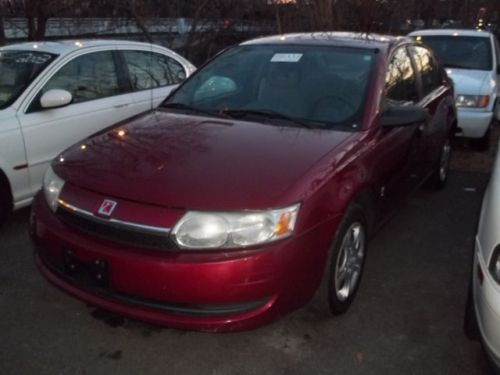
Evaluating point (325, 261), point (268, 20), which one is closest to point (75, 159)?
point (325, 261)

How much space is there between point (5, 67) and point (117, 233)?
272cm

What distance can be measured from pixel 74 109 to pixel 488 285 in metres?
3.49

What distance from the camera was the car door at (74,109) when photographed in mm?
4191

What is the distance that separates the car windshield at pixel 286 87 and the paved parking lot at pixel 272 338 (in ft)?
3.72

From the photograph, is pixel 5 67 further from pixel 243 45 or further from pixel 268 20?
pixel 268 20

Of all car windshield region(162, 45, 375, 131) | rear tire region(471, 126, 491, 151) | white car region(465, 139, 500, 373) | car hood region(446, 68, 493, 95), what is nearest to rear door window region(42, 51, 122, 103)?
car windshield region(162, 45, 375, 131)

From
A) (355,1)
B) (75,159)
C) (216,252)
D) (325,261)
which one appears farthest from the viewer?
(355,1)

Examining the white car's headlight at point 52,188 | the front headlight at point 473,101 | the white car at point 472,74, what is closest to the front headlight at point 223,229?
the white car's headlight at point 52,188

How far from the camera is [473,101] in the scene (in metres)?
6.62

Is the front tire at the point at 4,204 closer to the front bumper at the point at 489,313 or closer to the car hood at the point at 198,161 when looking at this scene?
the car hood at the point at 198,161

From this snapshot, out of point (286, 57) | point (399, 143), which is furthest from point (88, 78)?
point (399, 143)

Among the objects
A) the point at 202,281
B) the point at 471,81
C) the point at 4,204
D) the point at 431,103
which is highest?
the point at 431,103

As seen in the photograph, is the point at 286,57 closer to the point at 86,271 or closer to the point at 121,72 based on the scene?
the point at 121,72

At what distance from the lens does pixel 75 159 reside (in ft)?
9.80
